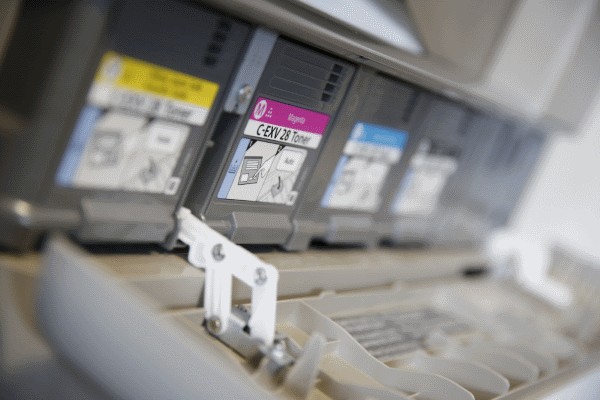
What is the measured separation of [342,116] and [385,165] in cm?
37

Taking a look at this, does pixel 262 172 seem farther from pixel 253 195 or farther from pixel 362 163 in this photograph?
pixel 362 163

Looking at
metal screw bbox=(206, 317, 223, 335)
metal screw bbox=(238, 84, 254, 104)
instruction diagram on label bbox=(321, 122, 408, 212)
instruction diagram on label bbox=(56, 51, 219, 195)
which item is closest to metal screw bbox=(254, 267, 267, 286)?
metal screw bbox=(206, 317, 223, 335)

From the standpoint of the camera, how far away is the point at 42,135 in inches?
41.3

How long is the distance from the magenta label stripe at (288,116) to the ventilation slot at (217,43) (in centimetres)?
16

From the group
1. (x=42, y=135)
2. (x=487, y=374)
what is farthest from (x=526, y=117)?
(x=42, y=135)

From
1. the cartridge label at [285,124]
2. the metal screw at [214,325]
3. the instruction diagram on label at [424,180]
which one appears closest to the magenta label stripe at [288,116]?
the cartridge label at [285,124]

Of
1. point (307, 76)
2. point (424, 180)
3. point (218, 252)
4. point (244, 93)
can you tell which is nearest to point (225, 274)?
point (218, 252)

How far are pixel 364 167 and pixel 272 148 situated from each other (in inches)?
18.3

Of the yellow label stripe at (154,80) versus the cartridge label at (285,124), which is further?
the cartridge label at (285,124)

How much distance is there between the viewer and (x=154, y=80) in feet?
3.79

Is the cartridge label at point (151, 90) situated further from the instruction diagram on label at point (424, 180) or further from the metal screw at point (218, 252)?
the instruction diagram on label at point (424, 180)

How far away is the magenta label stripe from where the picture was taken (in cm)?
140

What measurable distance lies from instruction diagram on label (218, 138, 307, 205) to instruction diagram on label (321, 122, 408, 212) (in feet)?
0.64

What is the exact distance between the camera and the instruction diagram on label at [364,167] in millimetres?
1754
